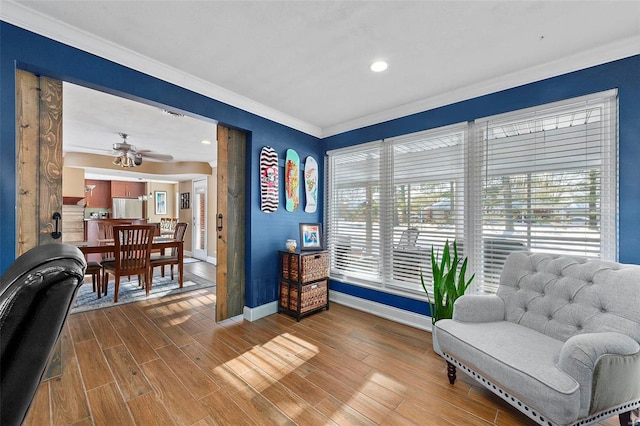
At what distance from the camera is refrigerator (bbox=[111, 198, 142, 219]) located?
918 centimetres

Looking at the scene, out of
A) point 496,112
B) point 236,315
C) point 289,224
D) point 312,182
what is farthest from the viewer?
point 312,182

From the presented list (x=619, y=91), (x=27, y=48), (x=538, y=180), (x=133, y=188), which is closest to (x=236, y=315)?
(x=27, y=48)

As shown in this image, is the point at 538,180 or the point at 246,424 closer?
the point at 246,424

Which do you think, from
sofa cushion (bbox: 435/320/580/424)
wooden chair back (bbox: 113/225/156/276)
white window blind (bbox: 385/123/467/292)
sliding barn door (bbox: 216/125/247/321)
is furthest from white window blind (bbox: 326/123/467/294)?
wooden chair back (bbox: 113/225/156/276)

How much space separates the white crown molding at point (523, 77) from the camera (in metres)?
1.94

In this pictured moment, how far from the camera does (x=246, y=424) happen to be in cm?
157

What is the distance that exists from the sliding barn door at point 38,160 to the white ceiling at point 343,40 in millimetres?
399

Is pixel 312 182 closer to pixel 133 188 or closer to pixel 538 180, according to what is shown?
pixel 538 180

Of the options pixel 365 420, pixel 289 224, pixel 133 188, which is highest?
pixel 133 188

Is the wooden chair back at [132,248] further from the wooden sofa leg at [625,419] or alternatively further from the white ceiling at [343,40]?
the wooden sofa leg at [625,419]

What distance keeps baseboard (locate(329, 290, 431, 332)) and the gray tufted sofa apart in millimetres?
948

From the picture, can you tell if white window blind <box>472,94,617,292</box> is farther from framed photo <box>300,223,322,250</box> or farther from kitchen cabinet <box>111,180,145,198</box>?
kitchen cabinet <box>111,180,145,198</box>

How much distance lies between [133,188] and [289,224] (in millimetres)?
8884

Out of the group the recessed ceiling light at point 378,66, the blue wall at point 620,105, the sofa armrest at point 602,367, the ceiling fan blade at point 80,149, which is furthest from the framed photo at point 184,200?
the sofa armrest at point 602,367
